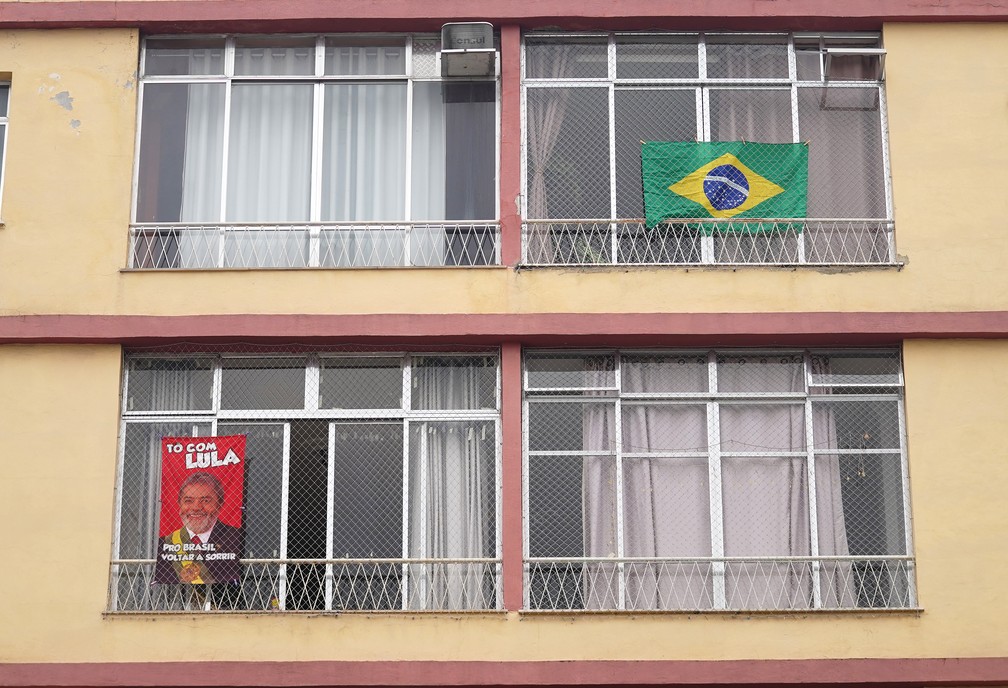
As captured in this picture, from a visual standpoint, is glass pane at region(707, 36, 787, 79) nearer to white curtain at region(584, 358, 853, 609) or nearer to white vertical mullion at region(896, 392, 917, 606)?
white curtain at region(584, 358, 853, 609)

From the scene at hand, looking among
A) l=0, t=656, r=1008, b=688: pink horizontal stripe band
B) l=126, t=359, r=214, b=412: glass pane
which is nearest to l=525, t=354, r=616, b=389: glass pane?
l=0, t=656, r=1008, b=688: pink horizontal stripe band

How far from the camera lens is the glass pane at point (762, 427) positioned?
558 inches

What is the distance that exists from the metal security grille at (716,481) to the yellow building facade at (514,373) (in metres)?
0.03

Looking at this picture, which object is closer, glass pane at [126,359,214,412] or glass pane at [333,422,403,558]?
glass pane at [333,422,403,558]

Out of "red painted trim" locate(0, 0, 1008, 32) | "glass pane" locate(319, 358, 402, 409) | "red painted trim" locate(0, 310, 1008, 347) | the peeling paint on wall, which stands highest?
"red painted trim" locate(0, 0, 1008, 32)

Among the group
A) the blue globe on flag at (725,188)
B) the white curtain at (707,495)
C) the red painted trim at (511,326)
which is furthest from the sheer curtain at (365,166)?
the blue globe on flag at (725,188)

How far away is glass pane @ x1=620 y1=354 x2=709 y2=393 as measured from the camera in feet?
47.0

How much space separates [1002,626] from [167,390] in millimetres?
7676

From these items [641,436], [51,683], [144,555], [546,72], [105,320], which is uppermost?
[546,72]

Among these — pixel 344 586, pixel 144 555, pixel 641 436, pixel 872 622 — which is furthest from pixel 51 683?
pixel 872 622

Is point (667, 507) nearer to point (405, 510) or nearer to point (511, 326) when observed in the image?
point (511, 326)

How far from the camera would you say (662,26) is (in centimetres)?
1507

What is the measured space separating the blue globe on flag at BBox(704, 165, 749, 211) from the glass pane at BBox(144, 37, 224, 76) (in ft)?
15.9

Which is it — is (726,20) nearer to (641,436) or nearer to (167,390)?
(641,436)
